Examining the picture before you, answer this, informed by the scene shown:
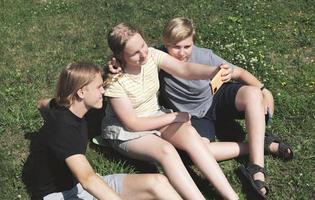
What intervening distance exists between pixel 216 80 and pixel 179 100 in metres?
0.94

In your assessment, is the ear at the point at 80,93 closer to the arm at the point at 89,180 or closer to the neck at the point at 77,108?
the neck at the point at 77,108

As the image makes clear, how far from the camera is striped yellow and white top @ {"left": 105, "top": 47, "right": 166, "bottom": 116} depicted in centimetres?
497

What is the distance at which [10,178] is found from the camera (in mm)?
5371

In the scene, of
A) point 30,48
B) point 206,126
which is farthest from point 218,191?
point 30,48

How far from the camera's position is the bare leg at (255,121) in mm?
5352

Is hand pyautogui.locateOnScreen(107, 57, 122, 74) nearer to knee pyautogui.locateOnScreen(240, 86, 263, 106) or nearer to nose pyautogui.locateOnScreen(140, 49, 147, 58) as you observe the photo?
nose pyautogui.locateOnScreen(140, 49, 147, 58)

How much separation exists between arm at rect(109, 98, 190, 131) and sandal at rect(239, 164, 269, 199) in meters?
0.81

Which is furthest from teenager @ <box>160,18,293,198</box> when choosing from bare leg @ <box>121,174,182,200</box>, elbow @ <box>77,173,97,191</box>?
elbow @ <box>77,173,97,191</box>

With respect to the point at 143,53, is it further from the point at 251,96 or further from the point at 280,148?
the point at 280,148

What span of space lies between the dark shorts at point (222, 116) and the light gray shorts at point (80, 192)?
1.25 m

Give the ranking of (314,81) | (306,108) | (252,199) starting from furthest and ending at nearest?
(314,81) < (306,108) < (252,199)

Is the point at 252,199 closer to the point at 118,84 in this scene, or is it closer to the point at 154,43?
the point at 118,84

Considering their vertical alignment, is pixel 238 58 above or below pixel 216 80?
below

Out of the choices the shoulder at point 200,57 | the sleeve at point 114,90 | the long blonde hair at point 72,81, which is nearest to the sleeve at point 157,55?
the shoulder at point 200,57
